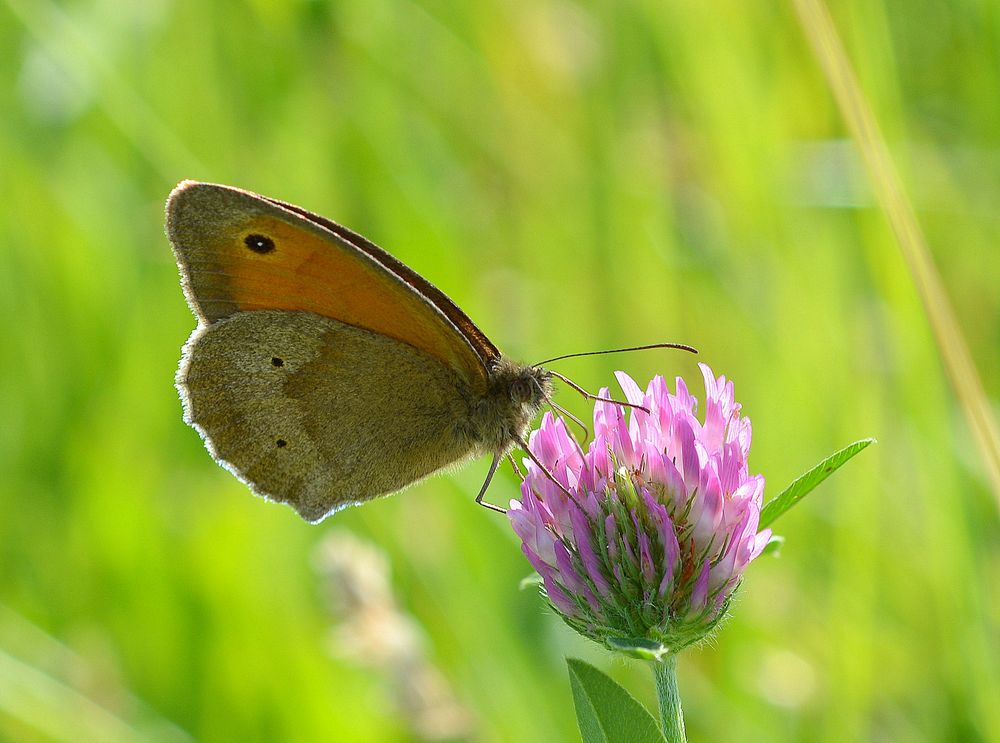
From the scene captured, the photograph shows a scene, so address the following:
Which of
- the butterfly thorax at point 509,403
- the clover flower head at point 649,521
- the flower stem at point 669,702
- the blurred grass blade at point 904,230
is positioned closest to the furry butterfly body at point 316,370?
the butterfly thorax at point 509,403

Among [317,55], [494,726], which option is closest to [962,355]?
[494,726]

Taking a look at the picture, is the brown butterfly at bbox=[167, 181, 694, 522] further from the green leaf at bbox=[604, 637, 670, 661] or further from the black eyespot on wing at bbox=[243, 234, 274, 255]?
the green leaf at bbox=[604, 637, 670, 661]

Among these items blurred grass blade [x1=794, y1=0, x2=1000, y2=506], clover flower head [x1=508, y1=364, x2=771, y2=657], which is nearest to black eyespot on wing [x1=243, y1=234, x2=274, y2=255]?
clover flower head [x1=508, y1=364, x2=771, y2=657]

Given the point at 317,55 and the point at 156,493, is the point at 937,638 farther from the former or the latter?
the point at 317,55

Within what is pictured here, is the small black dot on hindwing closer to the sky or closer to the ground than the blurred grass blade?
closer to the ground

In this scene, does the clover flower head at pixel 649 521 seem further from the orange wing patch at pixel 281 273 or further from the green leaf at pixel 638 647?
the orange wing patch at pixel 281 273

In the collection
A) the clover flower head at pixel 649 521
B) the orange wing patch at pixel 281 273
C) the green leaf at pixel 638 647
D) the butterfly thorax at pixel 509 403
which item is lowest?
the green leaf at pixel 638 647

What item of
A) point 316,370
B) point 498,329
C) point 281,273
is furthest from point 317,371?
point 498,329
